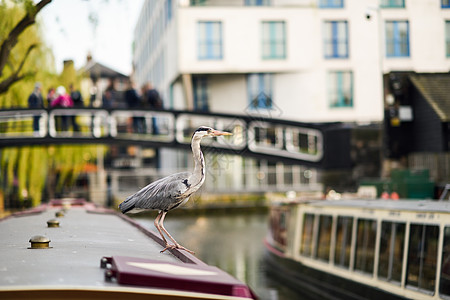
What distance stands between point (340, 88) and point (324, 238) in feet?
64.1

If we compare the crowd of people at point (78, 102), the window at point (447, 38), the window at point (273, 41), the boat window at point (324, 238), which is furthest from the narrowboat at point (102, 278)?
the window at point (273, 41)

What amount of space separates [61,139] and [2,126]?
14.4ft

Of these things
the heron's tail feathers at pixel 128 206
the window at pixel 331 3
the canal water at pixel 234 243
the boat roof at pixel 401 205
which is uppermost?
the window at pixel 331 3

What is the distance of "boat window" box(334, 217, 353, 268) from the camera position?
12.8 metres

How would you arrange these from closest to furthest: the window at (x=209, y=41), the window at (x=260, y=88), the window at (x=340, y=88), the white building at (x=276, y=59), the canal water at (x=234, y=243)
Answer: the canal water at (x=234, y=243) < the white building at (x=276, y=59) < the window at (x=340, y=88) < the window at (x=209, y=41) < the window at (x=260, y=88)

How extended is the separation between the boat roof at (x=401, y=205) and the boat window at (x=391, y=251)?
261 millimetres

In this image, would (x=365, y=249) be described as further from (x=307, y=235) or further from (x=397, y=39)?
(x=397, y=39)

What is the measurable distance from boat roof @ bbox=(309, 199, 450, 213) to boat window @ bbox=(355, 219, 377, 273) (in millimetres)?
278

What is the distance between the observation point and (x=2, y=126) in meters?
24.2

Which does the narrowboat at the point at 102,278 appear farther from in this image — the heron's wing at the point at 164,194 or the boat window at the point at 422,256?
the boat window at the point at 422,256

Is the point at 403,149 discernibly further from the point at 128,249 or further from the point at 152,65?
the point at 152,65

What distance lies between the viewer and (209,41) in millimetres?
33406

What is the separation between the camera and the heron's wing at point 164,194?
15.5ft

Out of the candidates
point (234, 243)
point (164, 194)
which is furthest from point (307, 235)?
point (234, 243)
